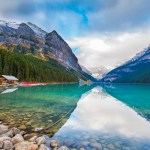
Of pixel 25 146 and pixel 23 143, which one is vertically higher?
pixel 23 143

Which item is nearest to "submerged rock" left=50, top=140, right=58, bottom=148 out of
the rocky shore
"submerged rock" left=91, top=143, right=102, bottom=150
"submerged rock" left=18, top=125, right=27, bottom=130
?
the rocky shore

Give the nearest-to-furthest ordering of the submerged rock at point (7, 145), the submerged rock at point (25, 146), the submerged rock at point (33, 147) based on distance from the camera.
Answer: the submerged rock at point (25, 146) → the submerged rock at point (33, 147) → the submerged rock at point (7, 145)

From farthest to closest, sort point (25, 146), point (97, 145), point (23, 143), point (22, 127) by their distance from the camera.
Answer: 1. point (22, 127)
2. point (97, 145)
3. point (23, 143)
4. point (25, 146)

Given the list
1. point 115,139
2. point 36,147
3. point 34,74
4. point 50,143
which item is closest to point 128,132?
point 115,139

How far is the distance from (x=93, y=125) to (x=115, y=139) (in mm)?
5243

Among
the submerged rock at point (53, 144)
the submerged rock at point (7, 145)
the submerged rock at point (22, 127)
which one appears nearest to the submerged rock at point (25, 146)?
the submerged rock at point (7, 145)

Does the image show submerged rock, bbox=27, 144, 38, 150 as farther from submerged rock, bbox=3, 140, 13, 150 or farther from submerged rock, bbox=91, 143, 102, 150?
submerged rock, bbox=91, 143, 102, 150

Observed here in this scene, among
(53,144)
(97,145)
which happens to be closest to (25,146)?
(53,144)

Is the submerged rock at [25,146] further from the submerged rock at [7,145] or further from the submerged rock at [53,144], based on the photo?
the submerged rock at [53,144]

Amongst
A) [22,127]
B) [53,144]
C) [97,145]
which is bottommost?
[97,145]

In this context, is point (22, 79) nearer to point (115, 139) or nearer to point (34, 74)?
point (34, 74)

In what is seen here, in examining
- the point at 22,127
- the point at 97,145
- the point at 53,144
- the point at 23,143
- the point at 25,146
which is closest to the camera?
the point at 25,146

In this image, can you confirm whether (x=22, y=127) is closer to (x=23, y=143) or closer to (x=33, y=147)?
(x=23, y=143)

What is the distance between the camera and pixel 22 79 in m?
120
